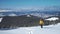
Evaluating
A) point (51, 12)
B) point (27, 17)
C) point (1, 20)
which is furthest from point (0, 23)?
point (51, 12)

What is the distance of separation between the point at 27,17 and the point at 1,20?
1881 mm

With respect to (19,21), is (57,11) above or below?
above

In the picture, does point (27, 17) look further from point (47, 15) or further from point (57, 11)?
point (57, 11)

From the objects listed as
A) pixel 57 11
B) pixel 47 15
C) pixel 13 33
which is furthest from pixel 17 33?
pixel 57 11

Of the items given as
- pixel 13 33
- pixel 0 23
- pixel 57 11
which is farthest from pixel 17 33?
pixel 57 11

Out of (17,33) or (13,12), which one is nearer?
(17,33)

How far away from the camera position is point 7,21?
29.6 feet

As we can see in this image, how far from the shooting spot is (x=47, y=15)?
9.05 meters

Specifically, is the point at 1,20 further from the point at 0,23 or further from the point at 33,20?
the point at 33,20

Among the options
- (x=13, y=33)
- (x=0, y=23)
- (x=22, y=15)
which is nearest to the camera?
(x=13, y=33)

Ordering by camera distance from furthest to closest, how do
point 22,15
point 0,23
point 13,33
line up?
point 22,15, point 0,23, point 13,33

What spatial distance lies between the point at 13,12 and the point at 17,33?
3.38m

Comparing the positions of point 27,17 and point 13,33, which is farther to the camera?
point 27,17

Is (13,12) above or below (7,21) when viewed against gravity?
above
